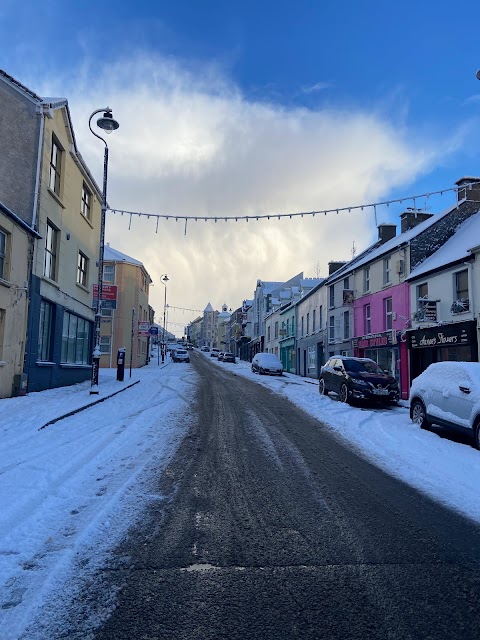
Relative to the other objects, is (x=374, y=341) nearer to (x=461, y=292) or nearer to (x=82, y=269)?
(x=461, y=292)

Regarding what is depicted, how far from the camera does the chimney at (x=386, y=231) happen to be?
3008cm

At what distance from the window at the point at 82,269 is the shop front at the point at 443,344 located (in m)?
15.6

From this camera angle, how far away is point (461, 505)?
5414mm

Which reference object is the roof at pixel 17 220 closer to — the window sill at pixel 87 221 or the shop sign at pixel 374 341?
the window sill at pixel 87 221

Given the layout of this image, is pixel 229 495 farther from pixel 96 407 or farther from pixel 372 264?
pixel 372 264

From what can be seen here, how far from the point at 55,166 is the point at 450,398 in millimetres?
15648

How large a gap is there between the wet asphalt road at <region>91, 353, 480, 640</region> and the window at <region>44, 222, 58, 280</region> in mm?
12304

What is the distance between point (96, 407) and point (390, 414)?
8671 millimetres

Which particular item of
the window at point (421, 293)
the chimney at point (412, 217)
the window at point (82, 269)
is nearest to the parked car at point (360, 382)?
the window at point (421, 293)

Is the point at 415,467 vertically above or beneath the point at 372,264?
beneath

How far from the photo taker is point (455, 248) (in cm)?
2070

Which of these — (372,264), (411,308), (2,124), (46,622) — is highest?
(2,124)

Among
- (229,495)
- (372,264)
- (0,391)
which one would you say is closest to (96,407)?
(0,391)

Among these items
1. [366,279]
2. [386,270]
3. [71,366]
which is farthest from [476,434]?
[366,279]
